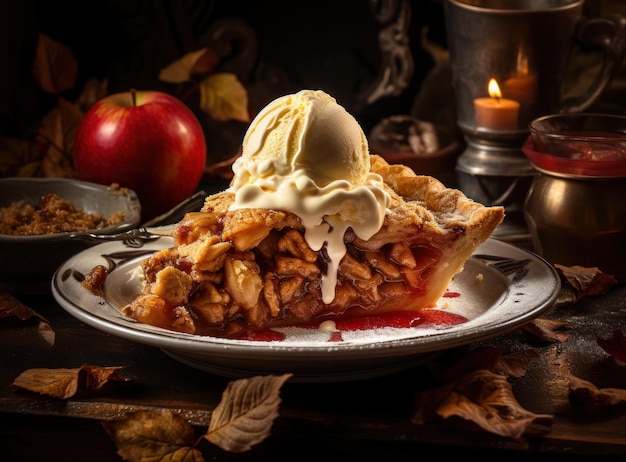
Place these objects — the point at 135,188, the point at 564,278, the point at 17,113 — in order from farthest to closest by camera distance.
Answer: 1. the point at 17,113
2. the point at 135,188
3. the point at 564,278

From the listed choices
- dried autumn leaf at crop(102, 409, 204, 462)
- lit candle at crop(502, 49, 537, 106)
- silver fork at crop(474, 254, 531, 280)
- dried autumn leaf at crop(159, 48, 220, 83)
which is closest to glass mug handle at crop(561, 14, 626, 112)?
lit candle at crop(502, 49, 537, 106)

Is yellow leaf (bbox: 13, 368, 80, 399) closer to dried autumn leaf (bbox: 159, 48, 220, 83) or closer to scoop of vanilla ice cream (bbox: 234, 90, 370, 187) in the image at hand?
scoop of vanilla ice cream (bbox: 234, 90, 370, 187)

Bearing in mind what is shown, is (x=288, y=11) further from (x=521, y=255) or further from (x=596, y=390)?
(x=596, y=390)

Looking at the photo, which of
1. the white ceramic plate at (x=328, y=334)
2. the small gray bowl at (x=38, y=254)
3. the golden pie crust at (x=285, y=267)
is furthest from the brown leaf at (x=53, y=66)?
the golden pie crust at (x=285, y=267)

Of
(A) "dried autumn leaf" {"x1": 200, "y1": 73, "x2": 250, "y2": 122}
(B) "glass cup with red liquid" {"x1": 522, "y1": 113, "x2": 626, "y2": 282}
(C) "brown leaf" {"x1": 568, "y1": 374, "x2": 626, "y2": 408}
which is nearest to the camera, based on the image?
(C) "brown leaf" {"x1": 568, "y1": 374, "x2": 626, "y2": 408}

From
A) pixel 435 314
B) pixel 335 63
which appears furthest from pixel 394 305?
pixel 335 63

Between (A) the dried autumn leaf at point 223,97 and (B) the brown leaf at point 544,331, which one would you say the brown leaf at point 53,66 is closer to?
(A) the dried autumn leaf at point 223,97

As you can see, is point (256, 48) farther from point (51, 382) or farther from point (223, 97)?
point (51, 382)
